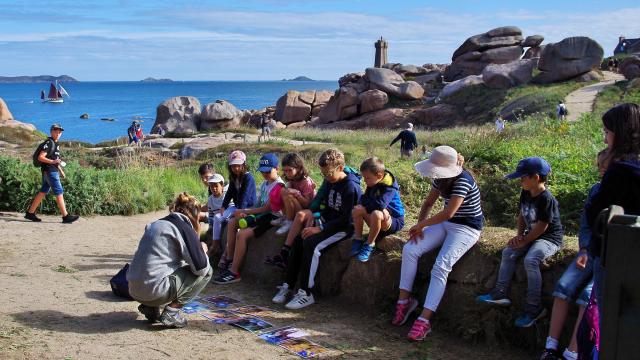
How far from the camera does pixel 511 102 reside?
128 ft

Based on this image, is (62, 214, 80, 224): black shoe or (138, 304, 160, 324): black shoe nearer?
(138, 304, 160, 324): black shoe

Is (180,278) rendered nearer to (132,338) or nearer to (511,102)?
(132,338)

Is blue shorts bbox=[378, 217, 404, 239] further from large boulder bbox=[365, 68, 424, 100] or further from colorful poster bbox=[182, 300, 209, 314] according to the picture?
large boulder bbox=[365, 68, 424, 100]

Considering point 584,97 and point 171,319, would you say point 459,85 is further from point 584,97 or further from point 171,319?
point 171,319

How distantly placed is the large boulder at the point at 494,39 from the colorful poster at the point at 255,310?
51.7 metres

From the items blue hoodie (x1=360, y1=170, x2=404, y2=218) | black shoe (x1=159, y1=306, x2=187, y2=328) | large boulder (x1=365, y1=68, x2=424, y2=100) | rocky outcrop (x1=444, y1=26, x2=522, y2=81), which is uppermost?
rocky outcrop (x1=444, y1=26, x2=522, y2=81)

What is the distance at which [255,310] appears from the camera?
6371mm

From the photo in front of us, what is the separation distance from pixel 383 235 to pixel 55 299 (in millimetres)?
3057

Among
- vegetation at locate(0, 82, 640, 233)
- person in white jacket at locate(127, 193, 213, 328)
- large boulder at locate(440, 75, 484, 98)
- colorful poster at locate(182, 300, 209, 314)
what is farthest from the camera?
large boulder at locate(440, 75, 484, 98)

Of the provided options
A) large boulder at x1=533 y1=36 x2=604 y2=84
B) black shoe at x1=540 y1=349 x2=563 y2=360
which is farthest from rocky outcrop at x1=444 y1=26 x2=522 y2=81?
black shoe at x1=540 y1=349 x2=563 y2=360

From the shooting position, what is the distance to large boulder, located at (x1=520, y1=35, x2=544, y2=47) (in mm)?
54875

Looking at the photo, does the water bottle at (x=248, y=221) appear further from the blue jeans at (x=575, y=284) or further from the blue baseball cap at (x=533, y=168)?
the blue jeans at (x=575, y=284)

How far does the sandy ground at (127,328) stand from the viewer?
519 centimetres

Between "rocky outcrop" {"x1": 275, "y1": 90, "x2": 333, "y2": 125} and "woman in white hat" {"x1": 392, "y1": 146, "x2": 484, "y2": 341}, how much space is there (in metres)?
47.5
